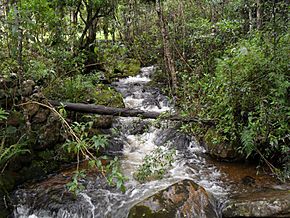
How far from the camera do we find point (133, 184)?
19.0ft

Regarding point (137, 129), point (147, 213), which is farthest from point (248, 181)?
point (137, 129)

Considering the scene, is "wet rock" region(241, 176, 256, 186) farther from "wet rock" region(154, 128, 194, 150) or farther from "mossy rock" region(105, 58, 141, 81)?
"mossy rock" region(105, 58, 141, 81)

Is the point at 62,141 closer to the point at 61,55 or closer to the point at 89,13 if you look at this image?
the point at 61,55

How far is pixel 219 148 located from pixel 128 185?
2287 millimetres

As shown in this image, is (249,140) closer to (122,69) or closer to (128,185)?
(128,185)

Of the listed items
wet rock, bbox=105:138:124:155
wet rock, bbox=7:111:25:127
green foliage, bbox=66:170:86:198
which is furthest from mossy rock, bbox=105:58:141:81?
green foliage, bbox=66:170:86:198

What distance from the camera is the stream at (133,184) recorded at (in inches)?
199

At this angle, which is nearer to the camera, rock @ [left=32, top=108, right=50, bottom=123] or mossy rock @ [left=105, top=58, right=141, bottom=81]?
rock @ [left=32, top=108, right=50, bottom=123]

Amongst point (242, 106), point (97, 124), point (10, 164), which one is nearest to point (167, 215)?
point (242, 106)

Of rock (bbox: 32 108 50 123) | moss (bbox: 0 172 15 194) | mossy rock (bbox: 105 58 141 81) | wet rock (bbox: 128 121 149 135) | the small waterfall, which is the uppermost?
mossy rock (bbox: 105 58 141 81)

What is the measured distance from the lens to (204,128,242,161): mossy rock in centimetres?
632

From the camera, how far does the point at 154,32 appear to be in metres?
13.8

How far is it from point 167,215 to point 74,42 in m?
6.55

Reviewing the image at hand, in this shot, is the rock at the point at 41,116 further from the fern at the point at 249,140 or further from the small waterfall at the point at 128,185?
the fern at the point at 249,140
